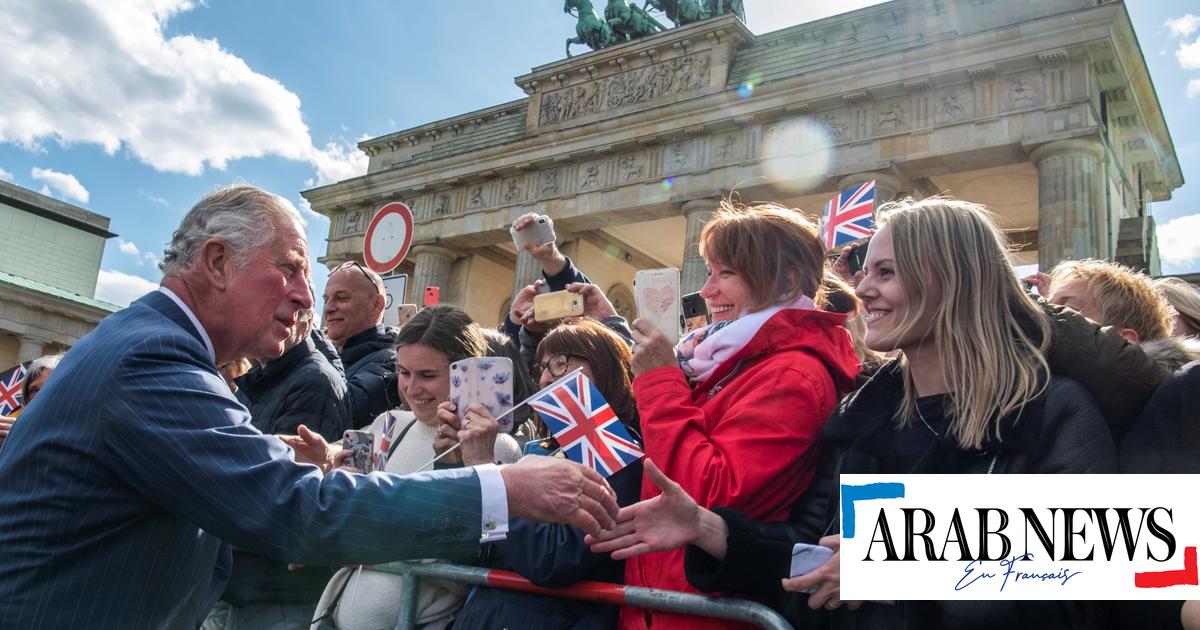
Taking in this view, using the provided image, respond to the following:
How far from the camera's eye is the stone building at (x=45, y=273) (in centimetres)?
3228

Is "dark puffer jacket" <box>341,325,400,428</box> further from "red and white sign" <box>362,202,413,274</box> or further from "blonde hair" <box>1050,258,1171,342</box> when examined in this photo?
"blonde hair" <box>1050,258,1171,342</box>

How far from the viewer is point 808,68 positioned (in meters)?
22.1

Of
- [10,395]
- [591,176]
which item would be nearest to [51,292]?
[591,176]

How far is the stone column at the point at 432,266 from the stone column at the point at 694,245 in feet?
31.0

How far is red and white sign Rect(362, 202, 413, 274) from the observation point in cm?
788

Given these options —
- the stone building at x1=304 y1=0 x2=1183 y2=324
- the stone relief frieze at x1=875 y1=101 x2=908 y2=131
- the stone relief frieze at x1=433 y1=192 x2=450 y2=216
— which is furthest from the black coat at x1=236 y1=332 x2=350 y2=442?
the stone relief frieze at x1=433 y1=192 x2=450 y2=216

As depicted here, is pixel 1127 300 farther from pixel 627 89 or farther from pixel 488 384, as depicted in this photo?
pixel 627 89

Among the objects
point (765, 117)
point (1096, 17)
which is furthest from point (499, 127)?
point (1096, 17)

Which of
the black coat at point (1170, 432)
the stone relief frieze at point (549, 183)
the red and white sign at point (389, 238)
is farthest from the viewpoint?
the stone relief frieze at point (549, 183)

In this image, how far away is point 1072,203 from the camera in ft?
58.0

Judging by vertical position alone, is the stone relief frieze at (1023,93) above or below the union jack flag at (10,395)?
above

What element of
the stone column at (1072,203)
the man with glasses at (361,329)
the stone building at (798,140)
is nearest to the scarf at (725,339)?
the man with glasses at (361,329)

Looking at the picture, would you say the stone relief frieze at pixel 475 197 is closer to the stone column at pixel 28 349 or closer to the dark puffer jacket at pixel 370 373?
the stone column at pixel 28 349

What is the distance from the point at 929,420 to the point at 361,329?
13.2 feet
